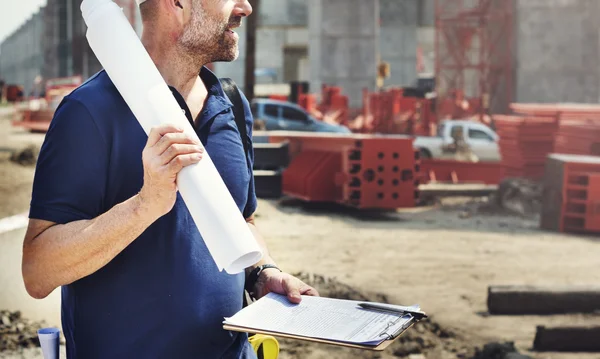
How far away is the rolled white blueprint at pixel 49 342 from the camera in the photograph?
233cm

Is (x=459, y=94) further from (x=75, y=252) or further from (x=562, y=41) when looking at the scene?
(x=75, y=252)

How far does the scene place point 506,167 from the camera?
1758 centimetres

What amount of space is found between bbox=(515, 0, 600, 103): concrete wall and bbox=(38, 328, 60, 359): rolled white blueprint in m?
31.8

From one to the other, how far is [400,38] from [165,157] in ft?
201

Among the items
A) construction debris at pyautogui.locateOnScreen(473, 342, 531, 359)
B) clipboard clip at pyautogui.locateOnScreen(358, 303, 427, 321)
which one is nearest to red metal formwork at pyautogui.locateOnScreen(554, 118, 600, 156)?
construction debris at pyautogui.locateOnScreen(473, 342, 531, 359)

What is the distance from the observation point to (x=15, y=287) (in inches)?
230

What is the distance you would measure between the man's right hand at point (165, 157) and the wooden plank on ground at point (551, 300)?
616 centimetres

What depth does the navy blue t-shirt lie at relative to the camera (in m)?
2.11

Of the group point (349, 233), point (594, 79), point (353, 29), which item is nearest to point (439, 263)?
point (349, 233)

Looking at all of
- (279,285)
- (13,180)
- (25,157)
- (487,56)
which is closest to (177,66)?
Answer: (279,285)

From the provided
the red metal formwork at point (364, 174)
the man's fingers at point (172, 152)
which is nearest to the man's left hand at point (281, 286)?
the man's fingers at point (172, 152)

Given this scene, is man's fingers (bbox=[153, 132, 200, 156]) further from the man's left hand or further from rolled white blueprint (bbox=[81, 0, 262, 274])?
the man's left hand

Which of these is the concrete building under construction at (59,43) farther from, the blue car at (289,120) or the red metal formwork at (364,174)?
the red metal formwork at (364,174)

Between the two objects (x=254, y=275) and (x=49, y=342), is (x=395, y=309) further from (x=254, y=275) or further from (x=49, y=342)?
(x=49, y=342)
